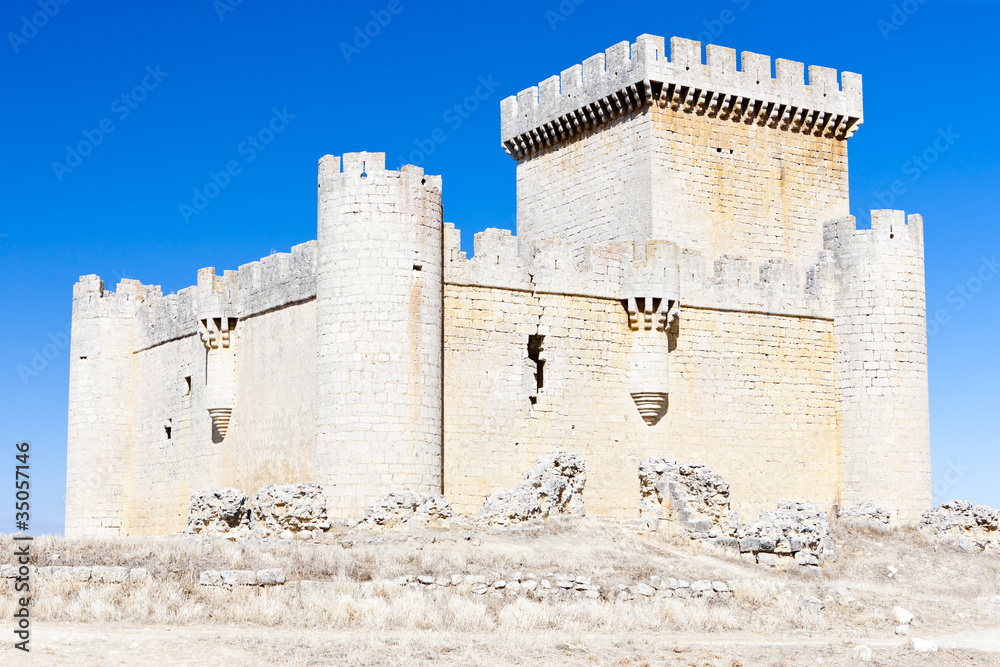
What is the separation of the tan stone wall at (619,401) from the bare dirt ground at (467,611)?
213 centimetres

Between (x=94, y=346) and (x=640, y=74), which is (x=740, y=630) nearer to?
(x=640, y=74)

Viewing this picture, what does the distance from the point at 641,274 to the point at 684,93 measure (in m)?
4.41

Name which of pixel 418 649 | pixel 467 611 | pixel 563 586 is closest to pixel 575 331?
pixel 563 586

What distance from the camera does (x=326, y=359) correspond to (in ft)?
67.9

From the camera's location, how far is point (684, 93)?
25.7m

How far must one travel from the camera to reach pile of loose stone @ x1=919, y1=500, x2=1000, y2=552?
79.3 ft

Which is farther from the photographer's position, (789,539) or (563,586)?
(789,539)

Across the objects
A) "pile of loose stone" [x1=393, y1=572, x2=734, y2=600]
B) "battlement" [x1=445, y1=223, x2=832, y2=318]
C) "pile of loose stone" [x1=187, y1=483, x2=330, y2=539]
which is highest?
"battlement" [x1=445, y1=223, x2=832, y2=318]

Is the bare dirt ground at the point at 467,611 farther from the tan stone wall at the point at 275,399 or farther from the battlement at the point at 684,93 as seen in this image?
the battlement at the point at 684,93

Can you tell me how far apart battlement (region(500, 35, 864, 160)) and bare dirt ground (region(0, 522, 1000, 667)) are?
30.4 feet

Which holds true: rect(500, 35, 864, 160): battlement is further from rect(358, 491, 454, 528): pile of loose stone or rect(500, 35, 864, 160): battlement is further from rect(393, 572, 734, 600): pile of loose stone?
rect(393, 572, 734, 600): pile of loose stone

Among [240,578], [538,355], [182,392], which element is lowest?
[240,578]

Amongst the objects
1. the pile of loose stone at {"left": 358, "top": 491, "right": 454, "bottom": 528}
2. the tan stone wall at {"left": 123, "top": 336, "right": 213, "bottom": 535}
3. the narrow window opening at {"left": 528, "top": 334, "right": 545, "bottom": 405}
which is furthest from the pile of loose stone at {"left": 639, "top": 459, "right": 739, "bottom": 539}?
the tan stone wall at {"left": 123, "top": 336, "right": 213, "bottom": 535}

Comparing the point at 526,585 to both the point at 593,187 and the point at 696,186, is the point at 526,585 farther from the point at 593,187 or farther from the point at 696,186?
the point at 593,187
